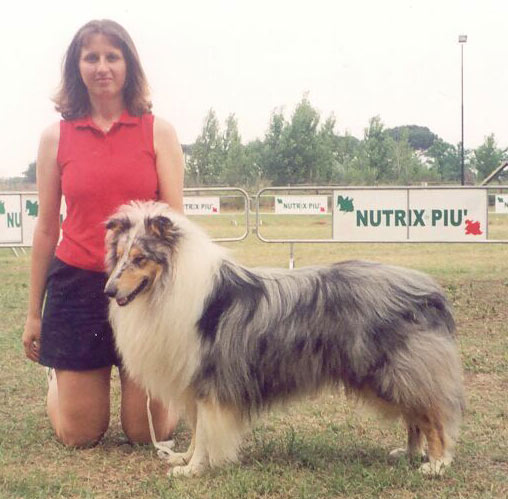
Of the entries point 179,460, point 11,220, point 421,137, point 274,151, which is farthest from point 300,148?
point 179,460

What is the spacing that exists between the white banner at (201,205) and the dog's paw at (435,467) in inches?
408

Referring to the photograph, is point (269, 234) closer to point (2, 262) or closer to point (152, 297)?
point (2, 262)

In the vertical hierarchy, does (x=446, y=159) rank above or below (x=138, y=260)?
above

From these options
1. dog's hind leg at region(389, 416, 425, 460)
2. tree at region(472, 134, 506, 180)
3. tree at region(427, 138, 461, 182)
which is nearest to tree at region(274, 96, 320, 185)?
tree at region(472, 134, 506, 180)

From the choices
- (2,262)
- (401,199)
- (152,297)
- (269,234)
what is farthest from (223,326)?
(269,234)

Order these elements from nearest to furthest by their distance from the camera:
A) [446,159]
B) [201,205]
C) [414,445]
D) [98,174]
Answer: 1. [414,445]
2. [98,174]
3. [201,205]
4. [446,159]

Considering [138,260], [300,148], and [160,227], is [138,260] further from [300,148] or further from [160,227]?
[300,148]

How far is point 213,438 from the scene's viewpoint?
14.3 feet

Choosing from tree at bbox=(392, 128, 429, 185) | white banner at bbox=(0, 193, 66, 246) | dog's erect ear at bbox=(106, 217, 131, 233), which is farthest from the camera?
tree at bbox=(392, 128, 429, 185)

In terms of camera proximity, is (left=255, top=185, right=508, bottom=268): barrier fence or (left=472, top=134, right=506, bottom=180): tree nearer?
(left=255, top=185, right=508, bottom=268): barrier fence

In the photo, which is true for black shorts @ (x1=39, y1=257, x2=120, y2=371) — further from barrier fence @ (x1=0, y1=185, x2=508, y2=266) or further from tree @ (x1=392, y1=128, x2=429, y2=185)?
tree @ (x1=392, y1=128, x2=429, y2=185)

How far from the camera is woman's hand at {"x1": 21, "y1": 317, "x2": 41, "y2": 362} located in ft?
16.8

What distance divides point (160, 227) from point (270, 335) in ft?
2.87

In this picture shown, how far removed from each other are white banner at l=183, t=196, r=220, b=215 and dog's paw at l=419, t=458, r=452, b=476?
1037 centimetres
